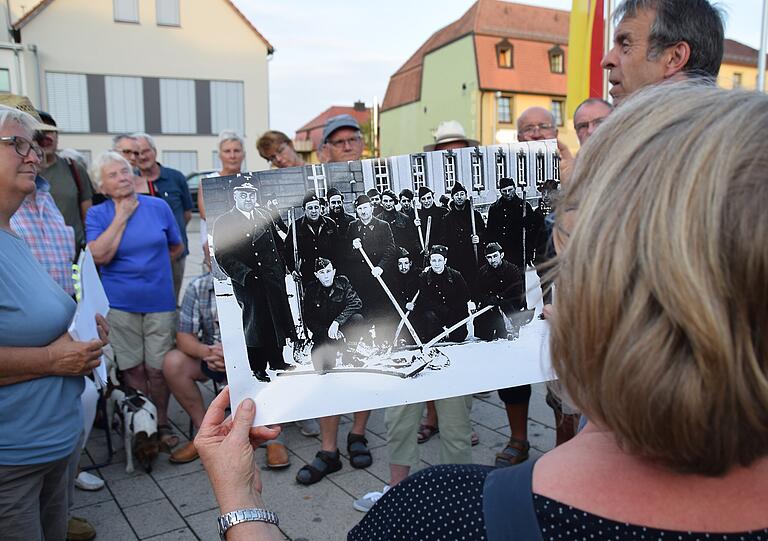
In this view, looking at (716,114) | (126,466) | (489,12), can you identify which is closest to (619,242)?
(716,114)

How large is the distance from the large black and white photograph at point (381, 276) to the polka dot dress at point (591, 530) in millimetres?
657

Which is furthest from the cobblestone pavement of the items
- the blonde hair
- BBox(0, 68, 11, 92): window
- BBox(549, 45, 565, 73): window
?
BBox(549, 45, 565, 73): window

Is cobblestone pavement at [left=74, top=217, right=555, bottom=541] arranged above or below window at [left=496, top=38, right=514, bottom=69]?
below

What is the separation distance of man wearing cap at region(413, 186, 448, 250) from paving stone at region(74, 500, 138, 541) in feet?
8.36

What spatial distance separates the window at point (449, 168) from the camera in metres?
1.56

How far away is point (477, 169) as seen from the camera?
1.59 meters

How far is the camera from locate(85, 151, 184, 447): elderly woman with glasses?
4.00 meters

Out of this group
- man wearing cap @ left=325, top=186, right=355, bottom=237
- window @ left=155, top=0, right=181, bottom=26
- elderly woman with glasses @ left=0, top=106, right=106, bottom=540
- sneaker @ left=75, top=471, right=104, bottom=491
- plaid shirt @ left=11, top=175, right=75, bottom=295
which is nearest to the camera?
man wearing cap @ left=325, top=186, right=355, bottom=237

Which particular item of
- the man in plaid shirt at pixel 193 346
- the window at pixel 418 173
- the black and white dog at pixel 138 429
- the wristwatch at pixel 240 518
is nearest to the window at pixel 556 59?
the man in plaid shirt at pixel 193 346

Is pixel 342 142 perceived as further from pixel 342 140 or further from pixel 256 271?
pixel 256 271

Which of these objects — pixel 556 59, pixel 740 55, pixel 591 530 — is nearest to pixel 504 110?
pixel 556 59

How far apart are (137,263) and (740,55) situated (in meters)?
44.9

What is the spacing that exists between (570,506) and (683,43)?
1879 millimetres

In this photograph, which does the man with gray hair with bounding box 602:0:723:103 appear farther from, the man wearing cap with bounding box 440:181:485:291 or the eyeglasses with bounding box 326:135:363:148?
the eyeglasses with bounding box 326:135:363:148
